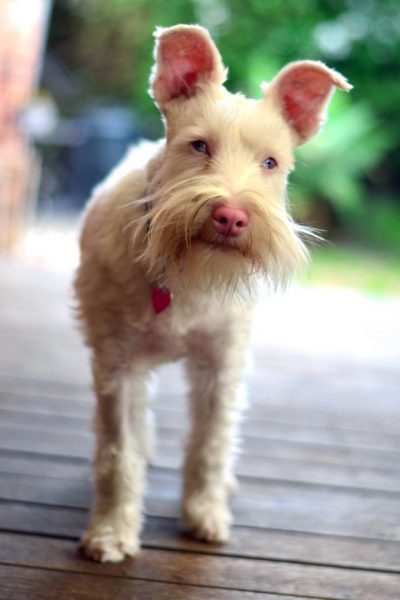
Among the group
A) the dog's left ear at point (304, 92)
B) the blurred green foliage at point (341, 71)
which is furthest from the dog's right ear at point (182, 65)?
the blurred green foliage at point (341, 71)

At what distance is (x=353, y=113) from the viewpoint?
28.7 ft

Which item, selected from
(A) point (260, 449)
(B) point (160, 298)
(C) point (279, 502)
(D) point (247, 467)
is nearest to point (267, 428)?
(A) point (260, 449)

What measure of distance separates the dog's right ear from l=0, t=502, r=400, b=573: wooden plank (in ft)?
3.80

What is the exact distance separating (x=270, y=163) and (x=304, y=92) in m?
0.27

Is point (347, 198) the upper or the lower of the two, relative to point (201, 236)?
lower

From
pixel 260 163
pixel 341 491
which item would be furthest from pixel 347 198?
pixel 260 163

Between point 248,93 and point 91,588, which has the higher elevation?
point 248,93

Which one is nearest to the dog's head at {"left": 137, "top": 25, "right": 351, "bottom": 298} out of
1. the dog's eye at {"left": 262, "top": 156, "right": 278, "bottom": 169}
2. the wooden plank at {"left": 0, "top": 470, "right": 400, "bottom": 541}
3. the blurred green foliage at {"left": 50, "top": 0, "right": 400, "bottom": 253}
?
the dog's eye at {"left": 262, "top": 156, "right": 278, "bottom": 169}

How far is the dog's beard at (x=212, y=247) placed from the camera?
5.83ft

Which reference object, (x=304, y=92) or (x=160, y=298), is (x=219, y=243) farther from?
(x=304, y=92)

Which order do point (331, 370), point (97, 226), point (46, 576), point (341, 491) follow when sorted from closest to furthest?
point (46, 576)
point (97, 226)
point (341, 491)
point (331, 370)

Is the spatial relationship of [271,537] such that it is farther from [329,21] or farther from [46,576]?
[329,21]

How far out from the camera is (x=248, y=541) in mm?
2244

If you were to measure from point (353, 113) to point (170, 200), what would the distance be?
24.2 ft
